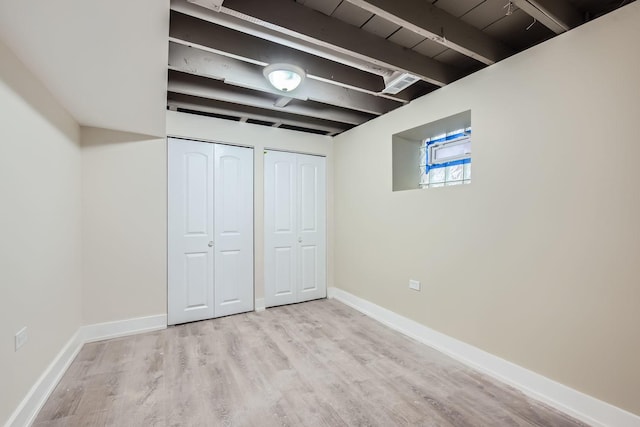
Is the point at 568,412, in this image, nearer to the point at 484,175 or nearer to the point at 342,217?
the point at 484,175

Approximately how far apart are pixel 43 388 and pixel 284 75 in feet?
9.10

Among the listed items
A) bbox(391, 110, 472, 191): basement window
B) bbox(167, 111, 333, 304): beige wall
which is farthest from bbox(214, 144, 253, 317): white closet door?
bbox(391, 110, 472, 191): basement window

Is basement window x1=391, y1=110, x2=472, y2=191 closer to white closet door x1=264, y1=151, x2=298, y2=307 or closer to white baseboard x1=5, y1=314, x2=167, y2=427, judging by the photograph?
white closet door x1=264, y1=151, x2=298, y2=307

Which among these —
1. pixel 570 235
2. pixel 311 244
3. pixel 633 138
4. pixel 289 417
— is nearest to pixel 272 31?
pixel 633 138

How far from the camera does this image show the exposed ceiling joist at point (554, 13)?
162 centimetres

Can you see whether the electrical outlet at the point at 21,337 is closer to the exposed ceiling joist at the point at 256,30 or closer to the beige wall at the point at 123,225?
the beige wall at the point at 123,225

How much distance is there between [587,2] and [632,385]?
2243 mm

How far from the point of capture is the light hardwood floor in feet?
5.90

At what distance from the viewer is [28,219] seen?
184 centimetres

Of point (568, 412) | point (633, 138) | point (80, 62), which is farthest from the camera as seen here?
point (568, 412)

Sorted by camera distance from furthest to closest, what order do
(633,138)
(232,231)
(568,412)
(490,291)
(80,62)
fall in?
(232,231)
(490,291)
(568,412)
(80,62)
(633,138)

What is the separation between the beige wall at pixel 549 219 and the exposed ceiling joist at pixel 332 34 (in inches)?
16.9

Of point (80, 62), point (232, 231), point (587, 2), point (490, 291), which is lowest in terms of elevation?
point (490, 291)

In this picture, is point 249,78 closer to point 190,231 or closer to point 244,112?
point 244,112
